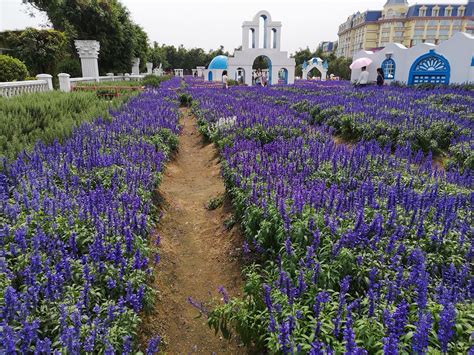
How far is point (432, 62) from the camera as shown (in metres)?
23.1

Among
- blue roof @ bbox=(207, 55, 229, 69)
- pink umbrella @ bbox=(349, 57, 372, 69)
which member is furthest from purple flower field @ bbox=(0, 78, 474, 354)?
blue roof @ bbox=(207, 55, 229, 69)

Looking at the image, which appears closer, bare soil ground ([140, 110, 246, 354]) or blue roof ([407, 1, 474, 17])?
bare soil ground ([140, 110, 246, 354])

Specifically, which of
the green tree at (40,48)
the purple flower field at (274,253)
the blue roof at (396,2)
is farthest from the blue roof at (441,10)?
the purple flower field at (274,253)

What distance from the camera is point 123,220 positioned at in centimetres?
394

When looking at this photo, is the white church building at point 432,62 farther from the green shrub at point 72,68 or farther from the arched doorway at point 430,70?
the green shrub at point 72,68

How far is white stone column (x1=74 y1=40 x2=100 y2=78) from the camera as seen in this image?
24.2m

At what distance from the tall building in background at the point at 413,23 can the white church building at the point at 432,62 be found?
54.6 meters

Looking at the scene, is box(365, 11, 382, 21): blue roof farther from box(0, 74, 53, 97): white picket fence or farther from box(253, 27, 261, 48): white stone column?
box(0, 74, 53, 97): white picket fence

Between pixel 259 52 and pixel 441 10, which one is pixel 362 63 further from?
pixel 441 10

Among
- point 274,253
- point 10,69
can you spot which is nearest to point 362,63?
point 10,69

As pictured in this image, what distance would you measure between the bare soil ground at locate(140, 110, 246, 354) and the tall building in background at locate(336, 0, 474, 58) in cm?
7829

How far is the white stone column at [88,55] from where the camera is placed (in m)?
24.2

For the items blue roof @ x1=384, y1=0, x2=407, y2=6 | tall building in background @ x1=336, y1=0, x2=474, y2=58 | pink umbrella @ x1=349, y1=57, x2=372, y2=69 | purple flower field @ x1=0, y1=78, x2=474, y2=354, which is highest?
blue roof @ x1=384, y1=0, x2=407, y2=6

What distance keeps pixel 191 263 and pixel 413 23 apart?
9014 centimetres
